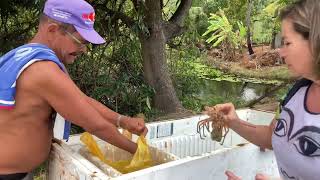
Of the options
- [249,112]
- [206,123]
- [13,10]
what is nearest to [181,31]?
[13,10]

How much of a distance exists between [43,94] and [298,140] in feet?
3.47

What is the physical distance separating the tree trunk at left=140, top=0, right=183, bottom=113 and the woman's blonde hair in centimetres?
381

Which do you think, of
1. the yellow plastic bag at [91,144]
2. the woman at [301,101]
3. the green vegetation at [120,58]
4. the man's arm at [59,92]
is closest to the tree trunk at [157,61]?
the green vegetation at [120,58]

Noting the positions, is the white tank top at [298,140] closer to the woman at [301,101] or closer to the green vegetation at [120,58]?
the woman at [301,101]

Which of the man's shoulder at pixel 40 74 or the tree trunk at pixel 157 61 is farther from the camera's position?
the tree trunk at pixel 157 61

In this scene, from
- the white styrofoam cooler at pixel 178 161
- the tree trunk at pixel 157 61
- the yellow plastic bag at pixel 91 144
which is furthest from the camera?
the tree trunk at pixel 157 61

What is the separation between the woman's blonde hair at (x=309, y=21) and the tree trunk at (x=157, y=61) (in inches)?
150

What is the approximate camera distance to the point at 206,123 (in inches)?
87.6

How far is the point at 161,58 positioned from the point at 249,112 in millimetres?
2620

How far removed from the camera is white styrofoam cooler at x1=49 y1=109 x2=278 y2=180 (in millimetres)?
1663

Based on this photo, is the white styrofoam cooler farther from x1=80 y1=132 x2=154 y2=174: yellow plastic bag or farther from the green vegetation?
the green vegetation

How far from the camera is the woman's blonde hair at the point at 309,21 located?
4.42ft

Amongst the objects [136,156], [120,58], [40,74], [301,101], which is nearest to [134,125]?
[136,156]

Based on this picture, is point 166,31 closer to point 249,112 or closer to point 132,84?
point 132,84
